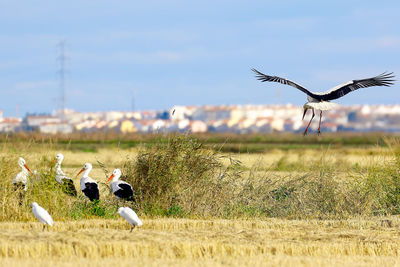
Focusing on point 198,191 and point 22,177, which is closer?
point 22,177

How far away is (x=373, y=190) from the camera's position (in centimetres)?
1570

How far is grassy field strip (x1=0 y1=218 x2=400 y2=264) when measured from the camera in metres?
10.2

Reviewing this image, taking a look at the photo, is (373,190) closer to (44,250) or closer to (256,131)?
(44,250)

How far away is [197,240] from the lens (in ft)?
36.3

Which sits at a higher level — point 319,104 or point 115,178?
point 319,104

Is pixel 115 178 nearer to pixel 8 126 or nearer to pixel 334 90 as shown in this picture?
pixel 334 90

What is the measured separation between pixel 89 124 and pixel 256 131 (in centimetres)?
2018

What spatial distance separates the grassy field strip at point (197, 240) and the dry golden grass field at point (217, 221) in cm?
2

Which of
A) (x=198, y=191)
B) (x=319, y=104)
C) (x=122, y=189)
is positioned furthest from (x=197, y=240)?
(x=319, y=104)

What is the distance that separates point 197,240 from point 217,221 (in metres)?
→ 2.05

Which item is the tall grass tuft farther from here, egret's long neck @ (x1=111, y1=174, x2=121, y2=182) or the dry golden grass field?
egret's long neck @ (x1=111, y1=174, x2=121, y2=182)

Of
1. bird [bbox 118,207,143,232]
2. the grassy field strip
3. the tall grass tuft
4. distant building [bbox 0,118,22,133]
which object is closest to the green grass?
the tall grass tuft

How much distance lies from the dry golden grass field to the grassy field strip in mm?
17

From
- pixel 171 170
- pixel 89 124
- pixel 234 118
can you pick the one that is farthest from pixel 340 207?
pixel 234 118
